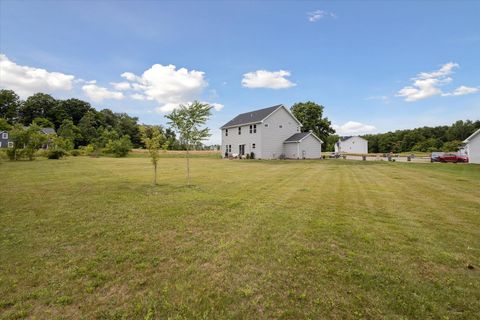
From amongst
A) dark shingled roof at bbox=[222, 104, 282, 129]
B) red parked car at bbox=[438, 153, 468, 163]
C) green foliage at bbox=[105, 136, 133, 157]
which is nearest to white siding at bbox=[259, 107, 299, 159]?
dark shingled roof at bbox=[222, 104, 282, 129]

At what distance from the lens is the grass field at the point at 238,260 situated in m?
2.84

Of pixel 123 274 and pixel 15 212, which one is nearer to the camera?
pixel 123 274

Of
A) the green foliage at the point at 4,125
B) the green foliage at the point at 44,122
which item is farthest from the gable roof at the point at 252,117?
the green foliage at the point at 44,122

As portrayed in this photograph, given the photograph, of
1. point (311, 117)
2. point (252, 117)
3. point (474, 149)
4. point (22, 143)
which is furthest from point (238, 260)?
point (311, 117)

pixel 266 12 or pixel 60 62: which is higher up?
pixel 266 12

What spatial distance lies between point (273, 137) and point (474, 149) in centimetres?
2401

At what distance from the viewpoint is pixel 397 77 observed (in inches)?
981

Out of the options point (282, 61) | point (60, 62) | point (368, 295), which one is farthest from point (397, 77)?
point (60, 62)

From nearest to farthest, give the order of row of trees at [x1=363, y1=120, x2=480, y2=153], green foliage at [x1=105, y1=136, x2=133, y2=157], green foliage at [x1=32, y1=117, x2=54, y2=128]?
green foliage at [x1=105, y1=136, x2=133, y2=157] < row of trees at [x1=363, y1=120, x2=480, y2=153] < green foliage at [x1=32, y1=117, x2=54, y2=128]

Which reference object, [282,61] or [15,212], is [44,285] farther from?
[282,61]

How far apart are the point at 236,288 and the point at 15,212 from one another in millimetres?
7355

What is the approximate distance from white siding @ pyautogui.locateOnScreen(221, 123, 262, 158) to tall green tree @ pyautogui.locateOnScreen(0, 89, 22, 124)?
79626 millimetres

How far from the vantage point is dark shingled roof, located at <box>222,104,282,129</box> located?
3338cm

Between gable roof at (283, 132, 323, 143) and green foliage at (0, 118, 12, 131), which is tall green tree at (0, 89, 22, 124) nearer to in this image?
green foliage at (0, 118, 12, 131)
